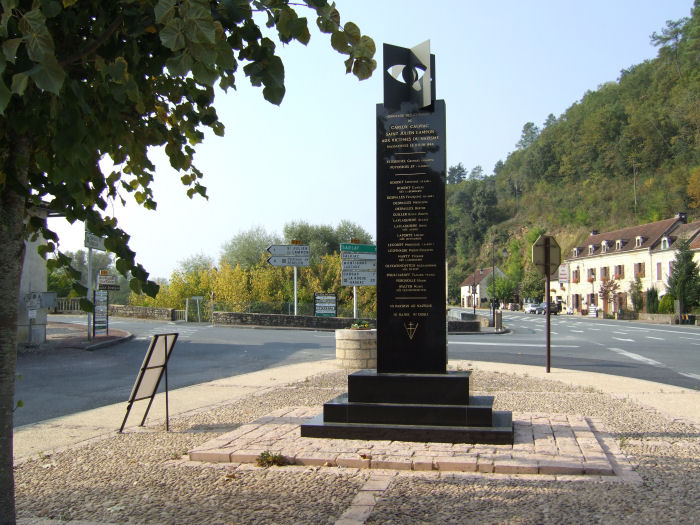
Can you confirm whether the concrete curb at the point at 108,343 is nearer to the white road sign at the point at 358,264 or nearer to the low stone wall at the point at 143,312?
the white road sign at the point at 358,264

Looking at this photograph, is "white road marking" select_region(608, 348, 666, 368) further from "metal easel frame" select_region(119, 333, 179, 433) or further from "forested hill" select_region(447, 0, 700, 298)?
"forested hill" select_region(447, 0, 700, 298)

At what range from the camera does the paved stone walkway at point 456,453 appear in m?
5.10

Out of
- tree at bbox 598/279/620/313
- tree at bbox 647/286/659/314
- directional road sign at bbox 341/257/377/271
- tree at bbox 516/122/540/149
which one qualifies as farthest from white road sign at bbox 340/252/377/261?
tree at bbox 516/122/540/149

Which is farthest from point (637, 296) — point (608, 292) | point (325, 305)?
point (325, 305)

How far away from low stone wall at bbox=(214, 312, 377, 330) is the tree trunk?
26442 mm

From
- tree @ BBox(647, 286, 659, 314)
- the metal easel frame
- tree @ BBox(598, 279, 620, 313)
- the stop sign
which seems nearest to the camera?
the metal easel frame

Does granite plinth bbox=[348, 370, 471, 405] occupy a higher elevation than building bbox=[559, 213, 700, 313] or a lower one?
lower

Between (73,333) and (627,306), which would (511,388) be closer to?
(73,333)

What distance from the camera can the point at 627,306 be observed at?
6147 centimetres

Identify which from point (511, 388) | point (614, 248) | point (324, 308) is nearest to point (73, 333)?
point (324, 308)

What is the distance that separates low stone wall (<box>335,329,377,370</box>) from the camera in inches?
519

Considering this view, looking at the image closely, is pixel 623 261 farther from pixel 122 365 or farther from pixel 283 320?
pixel 122 365

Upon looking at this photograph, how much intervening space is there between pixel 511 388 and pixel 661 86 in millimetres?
104276

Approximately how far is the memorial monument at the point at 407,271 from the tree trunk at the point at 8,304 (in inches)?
132
